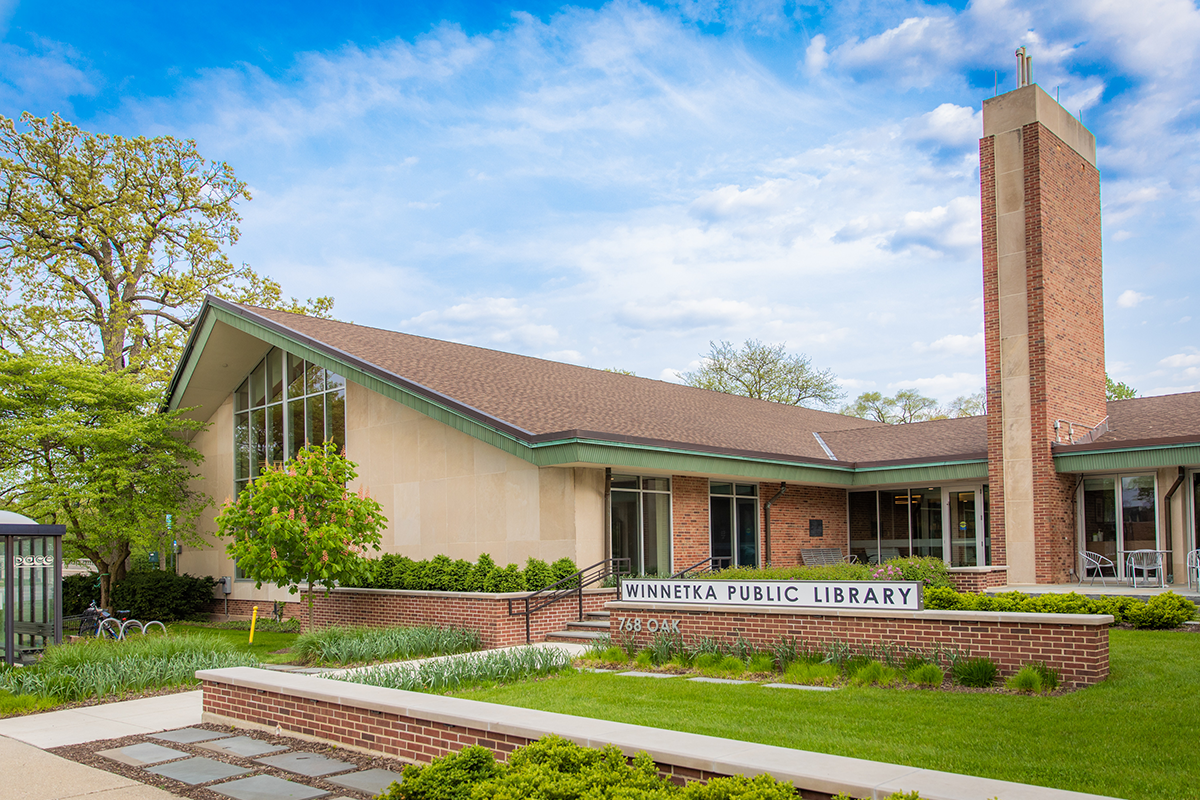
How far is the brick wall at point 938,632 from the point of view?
8.64 m

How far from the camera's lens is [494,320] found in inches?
2162

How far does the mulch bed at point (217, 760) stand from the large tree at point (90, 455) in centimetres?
1411

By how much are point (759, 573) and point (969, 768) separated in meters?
9.36

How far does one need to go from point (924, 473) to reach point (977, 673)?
500 inches

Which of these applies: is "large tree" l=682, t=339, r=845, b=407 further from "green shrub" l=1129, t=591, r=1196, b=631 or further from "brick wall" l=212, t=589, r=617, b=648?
"green shrub" l=1129, t=591, r=1196, b=631

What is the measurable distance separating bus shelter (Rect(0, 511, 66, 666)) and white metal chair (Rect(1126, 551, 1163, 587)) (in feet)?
60.2

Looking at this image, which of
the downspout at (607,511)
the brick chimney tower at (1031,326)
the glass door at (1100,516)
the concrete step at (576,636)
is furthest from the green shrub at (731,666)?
the glass door at (1100,516)

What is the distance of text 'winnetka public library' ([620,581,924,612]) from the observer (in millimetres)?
10094

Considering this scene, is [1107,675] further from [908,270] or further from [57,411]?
[908,270]

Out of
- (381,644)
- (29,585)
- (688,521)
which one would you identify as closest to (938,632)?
(381,644)

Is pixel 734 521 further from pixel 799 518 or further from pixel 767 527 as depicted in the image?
pixel 799 518

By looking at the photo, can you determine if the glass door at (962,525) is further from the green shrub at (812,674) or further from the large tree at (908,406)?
the large tree at (908,406)

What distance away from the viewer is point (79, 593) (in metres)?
25.5

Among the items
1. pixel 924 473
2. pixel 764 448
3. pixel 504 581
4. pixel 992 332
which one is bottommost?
pixel 504 581
